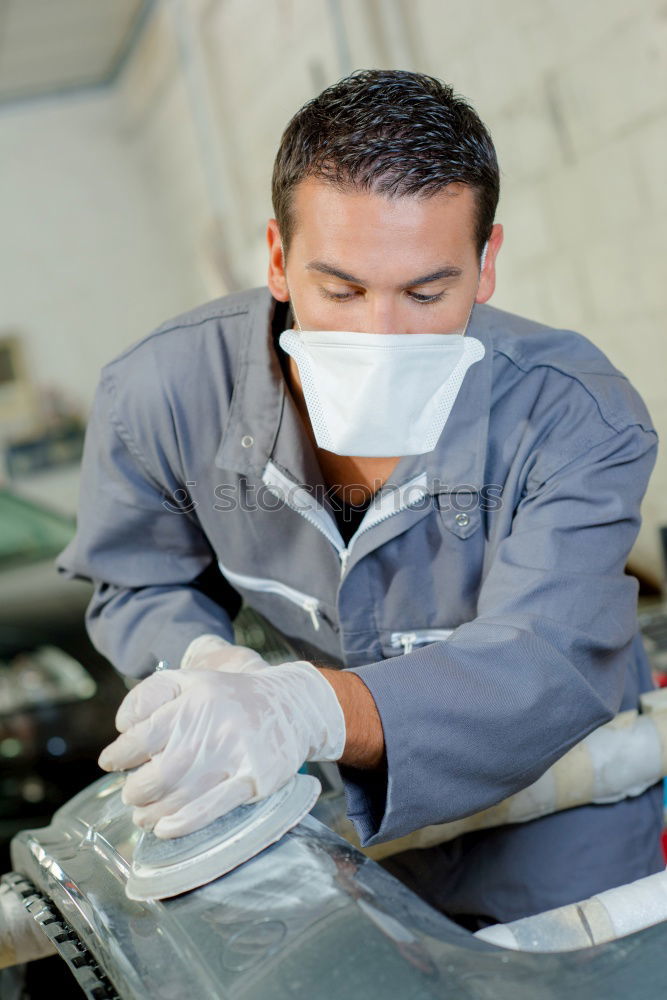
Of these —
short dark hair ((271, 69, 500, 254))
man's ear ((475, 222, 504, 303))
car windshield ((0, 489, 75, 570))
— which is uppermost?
short dark hair ((271, 69, 500, 254))

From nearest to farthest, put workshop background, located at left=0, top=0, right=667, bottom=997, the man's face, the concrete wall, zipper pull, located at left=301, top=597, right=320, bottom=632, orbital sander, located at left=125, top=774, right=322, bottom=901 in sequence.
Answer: orbital sander, located at left=125, top=774, right=322, bottom=901 → the man's face → zipper pull, located at left=301, top=597, right=320, bottom=632 → workshop background, located at left=0, top=0, right=667, bottom=997 → the concrete wall

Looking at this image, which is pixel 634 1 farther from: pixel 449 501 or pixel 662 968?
pixel 662 968

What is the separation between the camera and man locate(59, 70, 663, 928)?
98 cm

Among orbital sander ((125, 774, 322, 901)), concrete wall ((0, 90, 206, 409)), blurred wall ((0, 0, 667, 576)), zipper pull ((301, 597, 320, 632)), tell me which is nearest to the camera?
orbital sander ((125, 774, 322, 901))

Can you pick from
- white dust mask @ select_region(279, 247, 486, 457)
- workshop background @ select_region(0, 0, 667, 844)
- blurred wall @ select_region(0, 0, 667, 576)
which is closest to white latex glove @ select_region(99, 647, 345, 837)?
white dust mask @ select_region(279, 247, 486, 457)

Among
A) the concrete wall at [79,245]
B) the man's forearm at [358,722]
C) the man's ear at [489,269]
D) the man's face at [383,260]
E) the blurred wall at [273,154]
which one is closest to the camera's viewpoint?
the man's forearm at [358,722]

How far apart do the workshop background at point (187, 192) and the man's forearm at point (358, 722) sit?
136 cm

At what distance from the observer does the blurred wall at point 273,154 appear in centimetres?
246

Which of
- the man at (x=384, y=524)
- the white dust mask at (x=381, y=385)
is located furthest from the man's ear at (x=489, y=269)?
the white dust mask at (x=381, y=385)

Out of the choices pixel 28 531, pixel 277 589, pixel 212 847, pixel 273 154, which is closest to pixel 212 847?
pixel 212 847

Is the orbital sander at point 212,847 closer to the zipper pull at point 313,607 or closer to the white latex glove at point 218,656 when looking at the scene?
the white latex glove at point 218,656

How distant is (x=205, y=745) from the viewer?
85 centimetres

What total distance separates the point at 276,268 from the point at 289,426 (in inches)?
8.2

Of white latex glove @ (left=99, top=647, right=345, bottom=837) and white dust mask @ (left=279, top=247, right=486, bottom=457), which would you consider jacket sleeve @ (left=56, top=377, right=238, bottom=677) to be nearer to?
white dust mask @ (left=279, top=247, right=486, bottom=457)
